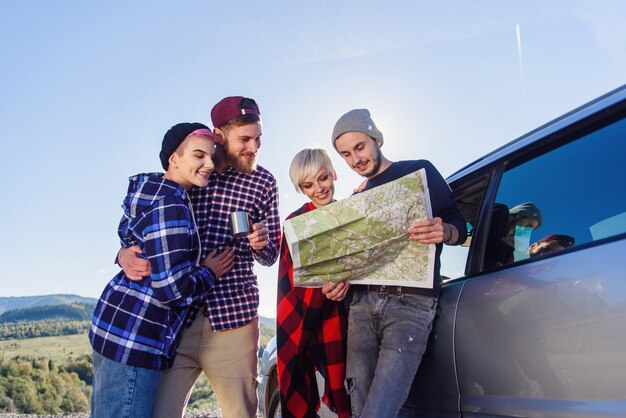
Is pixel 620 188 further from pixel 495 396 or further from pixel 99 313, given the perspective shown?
pixel 99 313

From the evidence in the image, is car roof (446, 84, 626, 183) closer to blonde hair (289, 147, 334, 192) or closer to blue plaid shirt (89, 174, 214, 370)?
blonde hair (289, 147, 334, 192)

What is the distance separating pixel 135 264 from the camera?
203cm

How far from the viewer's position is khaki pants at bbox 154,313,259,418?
2.41 metres

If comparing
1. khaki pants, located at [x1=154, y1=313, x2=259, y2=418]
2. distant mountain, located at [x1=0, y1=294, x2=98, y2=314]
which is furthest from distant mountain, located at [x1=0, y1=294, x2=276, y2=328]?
khaki pants, located at [x1=154, y1=313, x2=259, y2=418]

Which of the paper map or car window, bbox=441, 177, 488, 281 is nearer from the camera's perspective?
the paper map

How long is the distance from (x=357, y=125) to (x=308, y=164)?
332 millimetres

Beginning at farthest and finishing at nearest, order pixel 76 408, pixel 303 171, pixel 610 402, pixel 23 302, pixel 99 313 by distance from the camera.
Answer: pixel 23 302 → pixel 76 408 → pixel 303 171 → pixel 99 313 → pixel 610 402

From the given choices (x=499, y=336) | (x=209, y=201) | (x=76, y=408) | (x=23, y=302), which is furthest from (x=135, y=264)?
(x=23, y=302)

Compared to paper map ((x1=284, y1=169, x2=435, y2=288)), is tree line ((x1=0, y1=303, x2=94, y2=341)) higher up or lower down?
lower down

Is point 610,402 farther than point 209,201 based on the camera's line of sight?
No

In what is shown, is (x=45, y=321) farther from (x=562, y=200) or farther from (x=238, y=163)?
(x=562, y=200)

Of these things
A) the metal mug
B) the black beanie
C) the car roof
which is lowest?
the metal mug

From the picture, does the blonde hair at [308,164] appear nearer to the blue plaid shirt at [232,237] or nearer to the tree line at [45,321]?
the blue plaid shirt at [232,237]

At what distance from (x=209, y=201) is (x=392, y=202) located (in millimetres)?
1040
